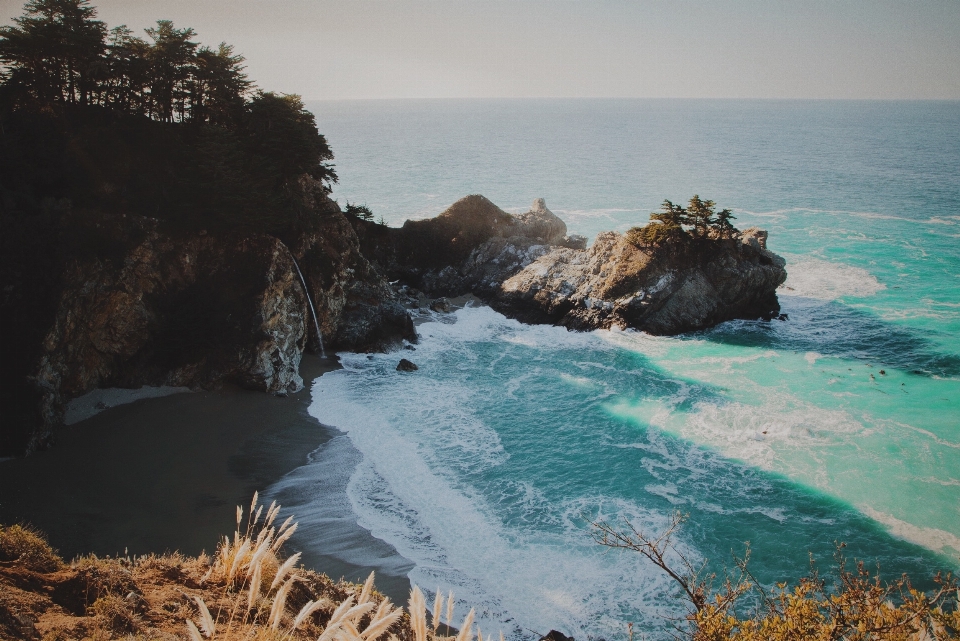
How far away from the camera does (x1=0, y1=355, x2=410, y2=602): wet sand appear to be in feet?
46.8

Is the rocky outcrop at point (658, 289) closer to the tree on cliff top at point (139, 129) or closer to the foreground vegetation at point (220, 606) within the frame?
the tree on cliff top at point (139, 129)

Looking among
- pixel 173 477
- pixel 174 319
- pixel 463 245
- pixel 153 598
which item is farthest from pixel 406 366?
pixel 153 598

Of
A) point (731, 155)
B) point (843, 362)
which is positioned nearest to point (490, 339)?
point (843, 362)

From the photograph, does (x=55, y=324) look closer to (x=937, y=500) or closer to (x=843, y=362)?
(x=937, y=500)

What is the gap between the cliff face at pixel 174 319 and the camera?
20.0 m

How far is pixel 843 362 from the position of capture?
92.5ft

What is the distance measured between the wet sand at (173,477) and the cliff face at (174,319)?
1.32 m

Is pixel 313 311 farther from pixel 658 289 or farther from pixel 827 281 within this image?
pixel 827 281

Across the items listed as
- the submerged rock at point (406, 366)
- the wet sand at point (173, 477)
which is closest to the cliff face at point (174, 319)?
the wet sand at point (173, 477)

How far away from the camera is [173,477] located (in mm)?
17047

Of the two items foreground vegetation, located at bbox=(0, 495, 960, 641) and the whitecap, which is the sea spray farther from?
the whitecap

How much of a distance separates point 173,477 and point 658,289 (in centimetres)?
2691

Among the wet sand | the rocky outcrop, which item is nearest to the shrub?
the wet sand

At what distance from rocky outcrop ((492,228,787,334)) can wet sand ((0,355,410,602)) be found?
58.8 ft
